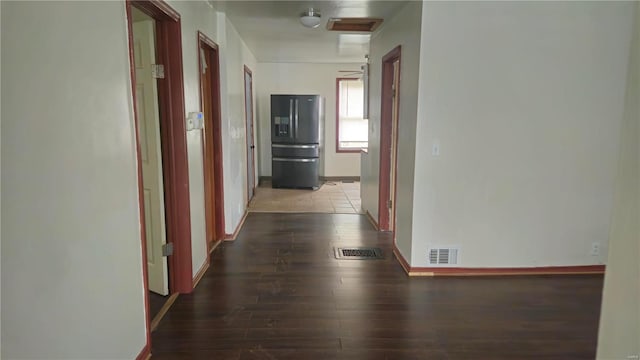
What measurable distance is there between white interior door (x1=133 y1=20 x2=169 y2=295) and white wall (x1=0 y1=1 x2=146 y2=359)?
83 centimetres

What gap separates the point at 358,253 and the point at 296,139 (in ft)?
12.1

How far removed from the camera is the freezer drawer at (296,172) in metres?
7.42

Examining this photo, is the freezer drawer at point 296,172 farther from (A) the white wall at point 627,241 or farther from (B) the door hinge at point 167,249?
(A) the white wall at point 627,241

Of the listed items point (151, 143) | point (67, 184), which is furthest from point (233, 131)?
point (67, 184)

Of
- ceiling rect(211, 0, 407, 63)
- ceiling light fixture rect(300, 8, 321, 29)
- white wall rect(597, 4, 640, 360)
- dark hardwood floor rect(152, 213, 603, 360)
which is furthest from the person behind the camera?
ceiling light fixture rect(300, 8, 321, 29)

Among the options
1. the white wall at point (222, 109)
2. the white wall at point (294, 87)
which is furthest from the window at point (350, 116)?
the white wall at point (222, 109)

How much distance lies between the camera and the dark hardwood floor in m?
2.40

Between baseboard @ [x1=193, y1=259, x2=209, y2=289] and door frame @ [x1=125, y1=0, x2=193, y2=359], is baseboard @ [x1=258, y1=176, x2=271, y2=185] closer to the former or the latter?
baseboard @ [x1=193, y1=259, x2=209, y2=289]

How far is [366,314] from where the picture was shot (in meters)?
2.81

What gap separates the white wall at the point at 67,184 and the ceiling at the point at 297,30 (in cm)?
209

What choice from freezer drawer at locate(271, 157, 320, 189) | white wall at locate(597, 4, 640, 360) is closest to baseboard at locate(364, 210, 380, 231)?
freezer drawer at locate(271, 157, 320, 189)

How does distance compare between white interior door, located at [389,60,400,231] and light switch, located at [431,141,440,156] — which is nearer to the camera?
light switch, located at [431,141,440,156]

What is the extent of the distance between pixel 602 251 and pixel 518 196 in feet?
2.99

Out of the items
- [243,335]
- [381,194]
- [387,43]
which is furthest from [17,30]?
[381,194]
